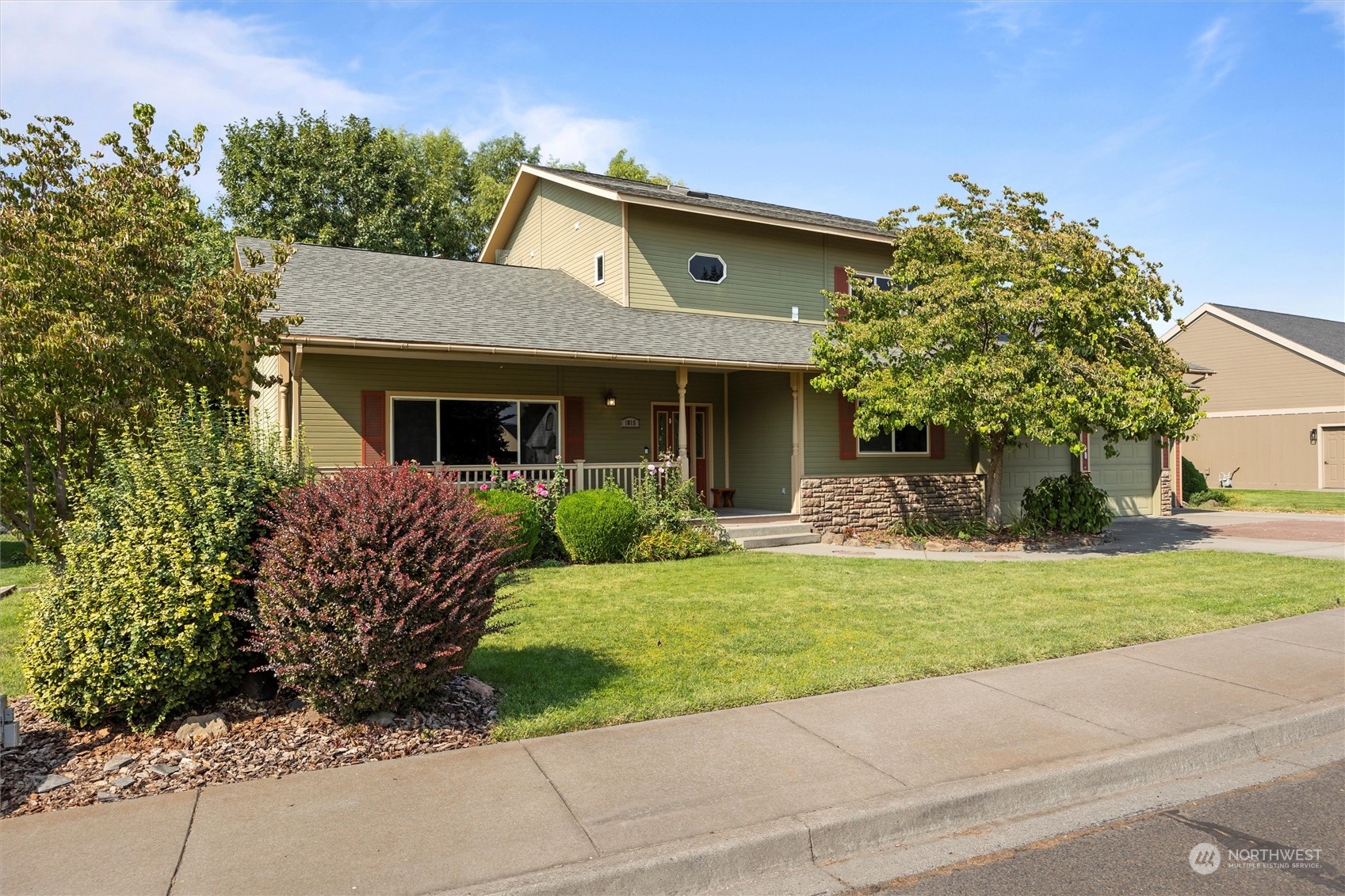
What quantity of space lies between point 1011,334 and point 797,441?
13.4 feet

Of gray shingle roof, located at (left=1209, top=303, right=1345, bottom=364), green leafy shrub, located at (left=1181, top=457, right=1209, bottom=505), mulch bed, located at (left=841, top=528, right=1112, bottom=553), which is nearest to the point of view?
mulch bed, located at (left=841, top=528, right=1112, bottom=553)

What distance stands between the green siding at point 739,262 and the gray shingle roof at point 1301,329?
19.4 metres

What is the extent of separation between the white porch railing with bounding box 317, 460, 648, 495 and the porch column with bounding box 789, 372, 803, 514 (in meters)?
2.87

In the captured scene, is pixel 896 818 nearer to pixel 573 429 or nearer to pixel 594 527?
pixel 594 527

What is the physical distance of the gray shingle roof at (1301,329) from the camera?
2842 cm

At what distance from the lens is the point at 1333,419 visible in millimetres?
27297

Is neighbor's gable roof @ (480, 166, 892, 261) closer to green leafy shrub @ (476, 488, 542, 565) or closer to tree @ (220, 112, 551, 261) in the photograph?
green leafy shrub @ (476, 488, 542, 565)

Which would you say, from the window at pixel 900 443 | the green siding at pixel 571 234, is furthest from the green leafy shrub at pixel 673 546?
the green siding at pixel 571 234

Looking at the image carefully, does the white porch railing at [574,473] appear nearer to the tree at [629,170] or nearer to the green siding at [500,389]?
the green siding at [500,389]

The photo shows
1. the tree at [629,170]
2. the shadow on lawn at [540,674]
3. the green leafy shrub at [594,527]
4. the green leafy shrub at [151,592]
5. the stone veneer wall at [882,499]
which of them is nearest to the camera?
the green leafy shrub at [151,592]

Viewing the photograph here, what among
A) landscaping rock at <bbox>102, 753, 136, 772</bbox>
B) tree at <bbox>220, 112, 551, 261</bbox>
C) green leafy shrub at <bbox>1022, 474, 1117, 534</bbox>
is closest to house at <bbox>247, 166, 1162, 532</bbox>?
green leafy shrub at <bbox>1022, 474, 1117, 534</bbox>

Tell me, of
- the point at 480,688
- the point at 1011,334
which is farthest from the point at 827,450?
the point at 480,688

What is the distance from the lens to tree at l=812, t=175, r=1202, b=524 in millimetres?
12172

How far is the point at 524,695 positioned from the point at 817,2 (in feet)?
29.9
